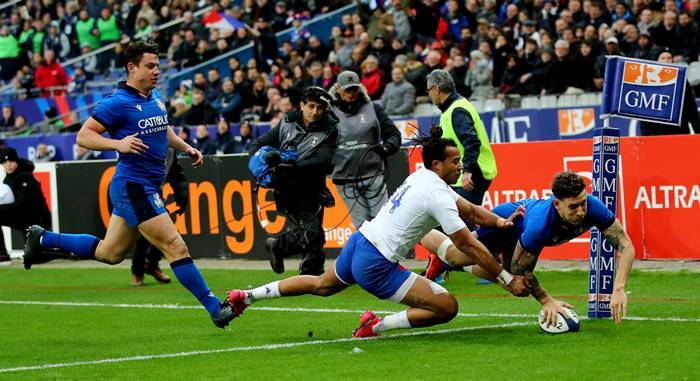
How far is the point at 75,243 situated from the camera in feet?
36.4

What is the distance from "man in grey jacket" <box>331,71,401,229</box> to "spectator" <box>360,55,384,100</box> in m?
8.84

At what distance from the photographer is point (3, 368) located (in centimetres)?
891

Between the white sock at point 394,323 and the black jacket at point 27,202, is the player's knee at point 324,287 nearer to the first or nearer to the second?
the white sock at point 394,323

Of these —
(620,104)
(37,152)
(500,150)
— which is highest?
(620,104)

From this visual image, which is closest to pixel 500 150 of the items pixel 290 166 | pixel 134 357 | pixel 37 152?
pixel 290 166

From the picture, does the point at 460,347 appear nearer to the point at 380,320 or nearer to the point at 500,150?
the point at 380,320

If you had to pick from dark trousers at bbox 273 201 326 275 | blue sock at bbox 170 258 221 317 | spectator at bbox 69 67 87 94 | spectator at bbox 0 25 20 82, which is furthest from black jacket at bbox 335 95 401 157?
spectator at bbox 0 25 20 82

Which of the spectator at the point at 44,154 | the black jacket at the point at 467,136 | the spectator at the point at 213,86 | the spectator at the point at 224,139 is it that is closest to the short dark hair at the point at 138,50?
the black jacket at the point at 467,136

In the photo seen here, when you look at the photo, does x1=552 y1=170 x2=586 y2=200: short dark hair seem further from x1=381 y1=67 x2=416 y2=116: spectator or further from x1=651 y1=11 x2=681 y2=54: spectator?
x1=381 y1=67 x2=416 y2=116: spectator

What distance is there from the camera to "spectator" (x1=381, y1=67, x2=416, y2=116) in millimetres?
21375

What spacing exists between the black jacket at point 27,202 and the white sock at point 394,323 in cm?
1002

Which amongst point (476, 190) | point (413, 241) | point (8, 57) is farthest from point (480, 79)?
point (8, 57)

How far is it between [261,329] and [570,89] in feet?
35.2

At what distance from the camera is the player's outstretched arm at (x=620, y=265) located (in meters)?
8.94
